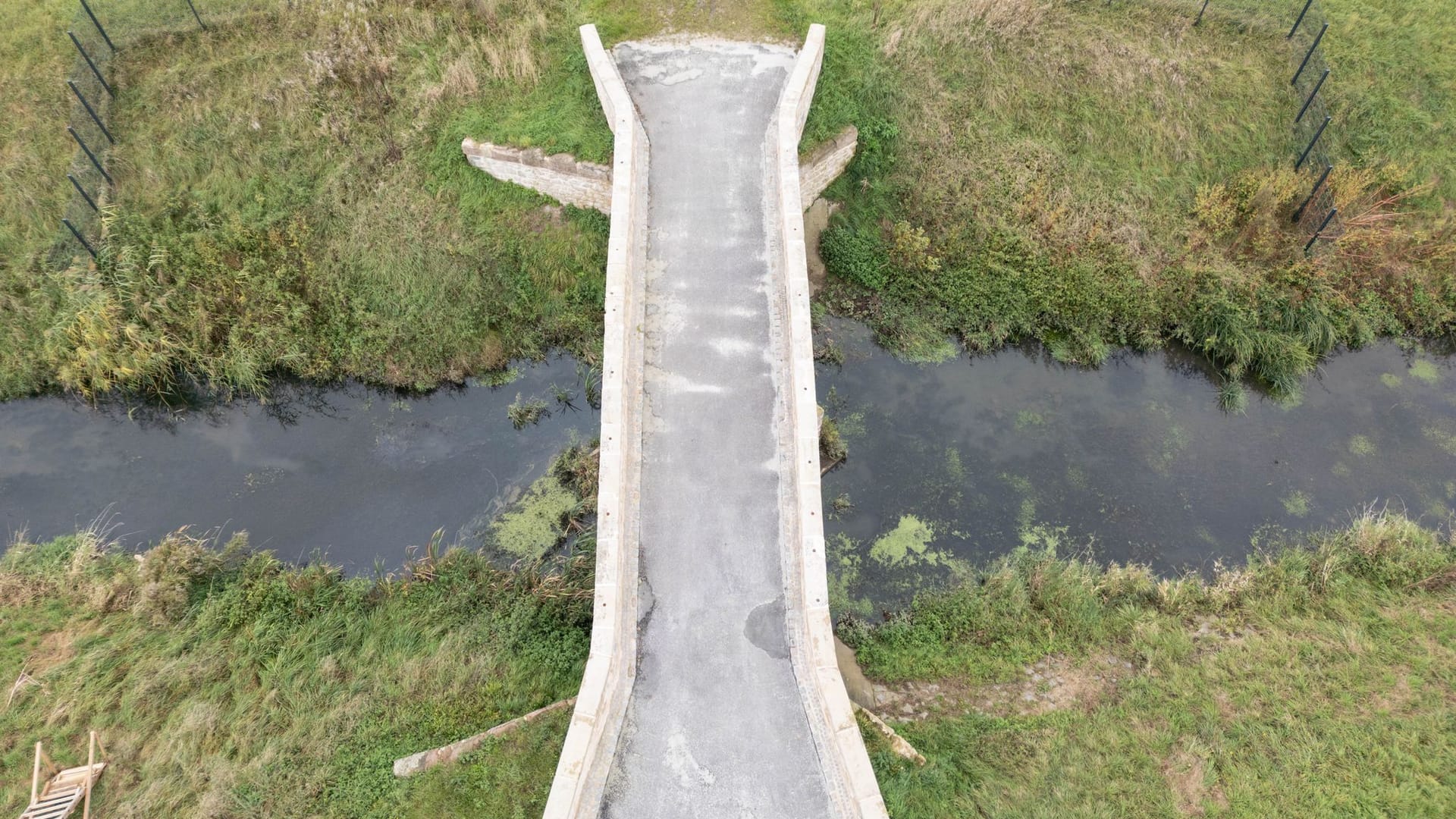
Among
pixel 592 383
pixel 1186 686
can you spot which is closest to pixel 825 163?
pixel 592 383

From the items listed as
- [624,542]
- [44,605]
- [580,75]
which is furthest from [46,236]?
[624,542]

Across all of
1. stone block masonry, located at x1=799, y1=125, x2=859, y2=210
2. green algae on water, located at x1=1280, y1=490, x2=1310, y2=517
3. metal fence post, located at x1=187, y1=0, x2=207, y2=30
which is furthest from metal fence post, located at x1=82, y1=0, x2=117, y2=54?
green algae on water, located at x1=1280, y1=490, x2=1310, y2=517

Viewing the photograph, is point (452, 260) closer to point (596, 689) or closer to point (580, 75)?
point (580, 75)

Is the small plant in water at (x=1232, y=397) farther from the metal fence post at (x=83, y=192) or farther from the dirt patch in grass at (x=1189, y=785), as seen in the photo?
the metal fence post at (x=83, y=192)

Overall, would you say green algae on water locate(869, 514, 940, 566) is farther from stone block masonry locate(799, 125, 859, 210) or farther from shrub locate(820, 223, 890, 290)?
stone block masonry locate(799, 125, 859, 210)

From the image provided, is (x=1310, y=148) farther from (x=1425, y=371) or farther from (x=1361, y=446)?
(x=1361, y=446)
